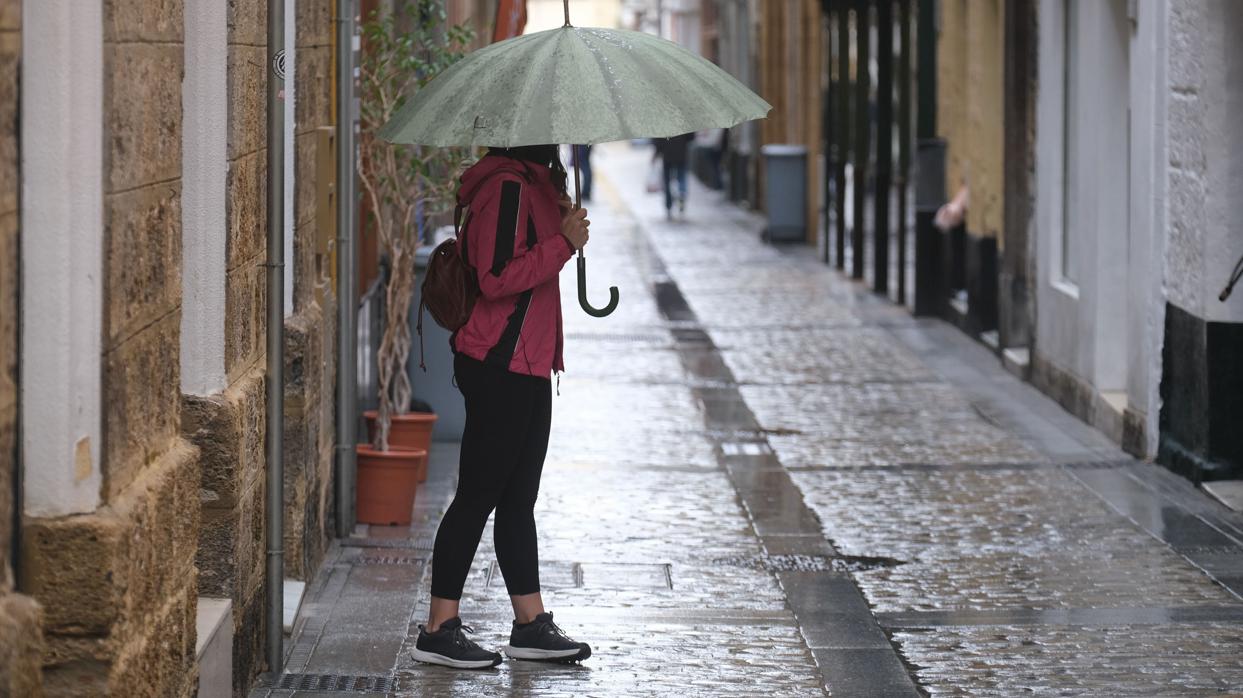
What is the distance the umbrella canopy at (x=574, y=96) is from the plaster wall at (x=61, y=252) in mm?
1826

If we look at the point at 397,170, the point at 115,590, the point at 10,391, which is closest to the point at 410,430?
the point at 397,170

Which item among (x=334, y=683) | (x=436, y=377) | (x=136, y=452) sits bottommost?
(x=334, y=683)

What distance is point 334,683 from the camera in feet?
20.5

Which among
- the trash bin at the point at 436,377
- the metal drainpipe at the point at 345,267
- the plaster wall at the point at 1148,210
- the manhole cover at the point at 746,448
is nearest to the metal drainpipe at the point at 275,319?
the metal drainpipe at the point at 345,267

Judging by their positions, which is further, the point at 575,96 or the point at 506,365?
the point at 506,365

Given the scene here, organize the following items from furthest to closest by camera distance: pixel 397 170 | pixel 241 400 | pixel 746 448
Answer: pixel 746 448 < pixel 397 170 < pixel 241 400

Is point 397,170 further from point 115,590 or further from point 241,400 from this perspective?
point 115,590

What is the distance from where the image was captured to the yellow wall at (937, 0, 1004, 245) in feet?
49.9

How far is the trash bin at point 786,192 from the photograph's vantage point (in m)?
25.5

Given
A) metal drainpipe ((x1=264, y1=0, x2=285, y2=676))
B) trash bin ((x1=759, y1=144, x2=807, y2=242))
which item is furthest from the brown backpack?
trash bin ((x1=759, y1=144, x2=807, y2=242))

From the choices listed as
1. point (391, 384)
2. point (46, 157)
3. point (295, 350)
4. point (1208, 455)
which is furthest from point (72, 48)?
point (1208, 455)

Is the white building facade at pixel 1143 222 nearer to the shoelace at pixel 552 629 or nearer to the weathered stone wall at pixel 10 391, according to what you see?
the shoelace at pixel 552 629

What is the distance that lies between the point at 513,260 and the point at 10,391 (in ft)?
8.35

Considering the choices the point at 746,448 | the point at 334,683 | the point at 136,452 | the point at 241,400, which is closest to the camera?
the point at 136,452
